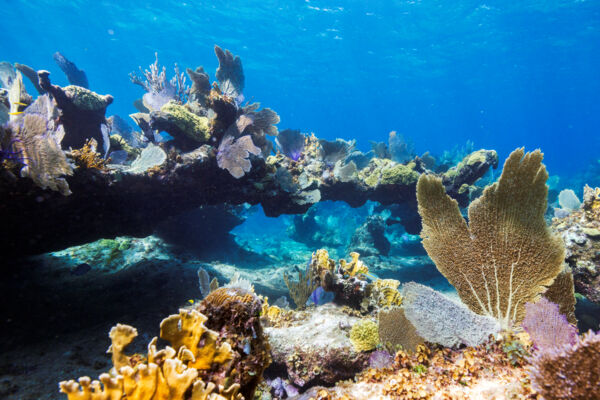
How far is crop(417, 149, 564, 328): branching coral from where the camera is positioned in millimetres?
2777

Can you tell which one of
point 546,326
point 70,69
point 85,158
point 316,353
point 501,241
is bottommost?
point 316,353

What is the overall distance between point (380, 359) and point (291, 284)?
9.56 feet

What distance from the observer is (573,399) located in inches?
66.3

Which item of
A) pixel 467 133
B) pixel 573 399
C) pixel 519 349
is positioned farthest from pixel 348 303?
pixel 467 133

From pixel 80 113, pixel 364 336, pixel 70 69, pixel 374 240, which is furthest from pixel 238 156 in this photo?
pixel 374 240

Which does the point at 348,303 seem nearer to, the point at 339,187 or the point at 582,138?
the point at 339,187

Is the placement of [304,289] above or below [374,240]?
below

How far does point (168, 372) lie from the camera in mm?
1514

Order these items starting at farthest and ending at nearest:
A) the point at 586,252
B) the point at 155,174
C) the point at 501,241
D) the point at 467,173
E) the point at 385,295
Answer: the point at 467,173 < the point at 155,174 < the point at 385,295 < the point at 586,252 < the point at 501,241

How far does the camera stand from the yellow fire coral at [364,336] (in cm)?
355

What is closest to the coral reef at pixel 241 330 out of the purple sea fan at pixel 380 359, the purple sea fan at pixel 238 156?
the purple sea fan at pixel 380 359

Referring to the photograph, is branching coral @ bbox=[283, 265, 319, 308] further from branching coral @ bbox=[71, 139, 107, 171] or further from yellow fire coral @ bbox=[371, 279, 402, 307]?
branching coral @ bbox=[71, 139, 107, 171]

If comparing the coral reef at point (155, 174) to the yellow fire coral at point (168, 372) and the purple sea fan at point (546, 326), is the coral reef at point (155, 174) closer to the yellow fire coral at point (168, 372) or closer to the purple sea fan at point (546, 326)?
the yellow fire coral at point (168, 372)

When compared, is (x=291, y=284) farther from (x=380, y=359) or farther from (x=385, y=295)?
(x=380, y=359)
